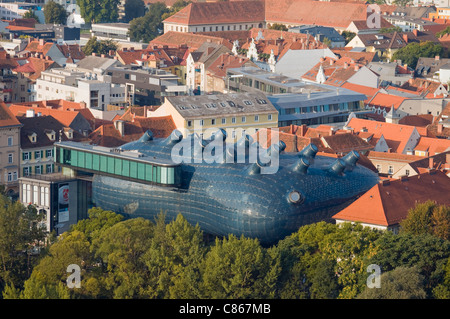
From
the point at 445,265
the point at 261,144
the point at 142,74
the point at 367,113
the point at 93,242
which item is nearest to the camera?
the point at 445,265

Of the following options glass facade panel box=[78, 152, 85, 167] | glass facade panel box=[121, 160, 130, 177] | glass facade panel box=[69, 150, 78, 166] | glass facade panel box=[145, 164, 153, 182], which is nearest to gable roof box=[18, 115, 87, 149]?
glass facade panel box=[69, 150, 78, 166]

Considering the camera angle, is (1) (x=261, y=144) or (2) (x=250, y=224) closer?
(2) (x=250, y=224)

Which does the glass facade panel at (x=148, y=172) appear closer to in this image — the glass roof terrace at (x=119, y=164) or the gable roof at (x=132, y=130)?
the glass roof terrace at (x=119, y=164)

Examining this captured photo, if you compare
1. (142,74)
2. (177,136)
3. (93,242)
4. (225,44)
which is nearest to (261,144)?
(177,136)

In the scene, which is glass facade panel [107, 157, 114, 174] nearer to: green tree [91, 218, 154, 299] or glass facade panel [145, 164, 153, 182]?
glass facade panel [145, 164, 153, 182]

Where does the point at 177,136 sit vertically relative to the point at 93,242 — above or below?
above

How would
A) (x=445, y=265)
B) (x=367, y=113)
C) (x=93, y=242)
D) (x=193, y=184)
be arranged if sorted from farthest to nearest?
(x=367, y=113) → (x=193, y=184) → (x=93, y=242) → (x=445, y=265)

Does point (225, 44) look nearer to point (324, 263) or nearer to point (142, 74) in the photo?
point (142, 74)
